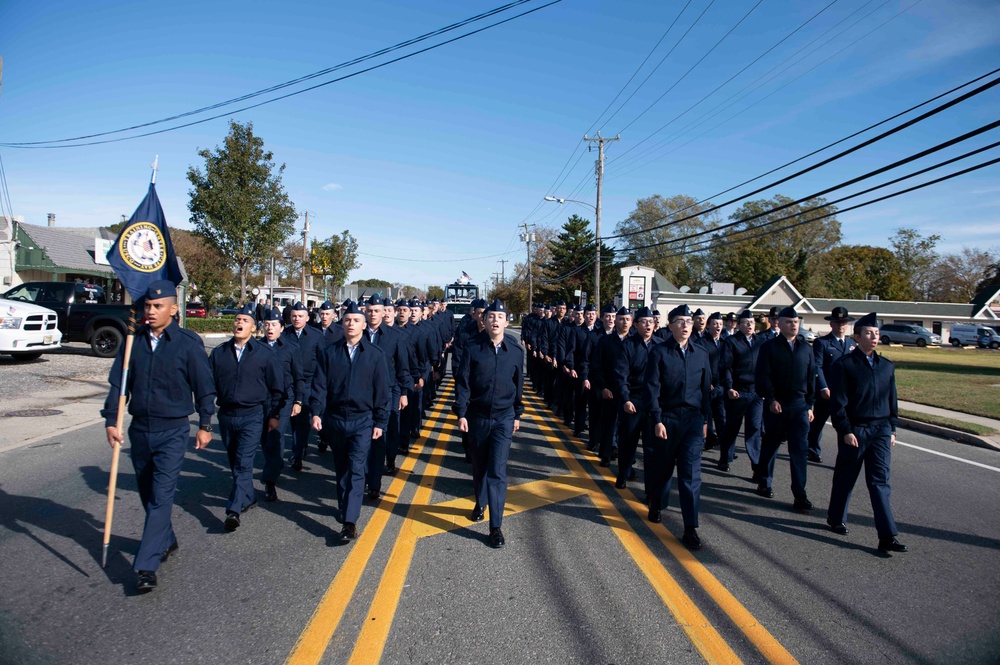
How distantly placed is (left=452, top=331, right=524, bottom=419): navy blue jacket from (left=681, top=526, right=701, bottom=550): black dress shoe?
5.55 feet

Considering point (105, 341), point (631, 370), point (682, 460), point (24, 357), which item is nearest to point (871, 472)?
point (682, 460)

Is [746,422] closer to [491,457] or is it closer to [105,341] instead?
[491,457]

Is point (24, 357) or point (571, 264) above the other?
point (571, 264)

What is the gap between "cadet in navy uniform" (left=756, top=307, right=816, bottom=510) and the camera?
6223mm

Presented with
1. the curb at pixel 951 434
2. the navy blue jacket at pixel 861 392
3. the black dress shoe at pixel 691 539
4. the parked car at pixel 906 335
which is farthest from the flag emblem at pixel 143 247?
the parked car at pixel 906 335

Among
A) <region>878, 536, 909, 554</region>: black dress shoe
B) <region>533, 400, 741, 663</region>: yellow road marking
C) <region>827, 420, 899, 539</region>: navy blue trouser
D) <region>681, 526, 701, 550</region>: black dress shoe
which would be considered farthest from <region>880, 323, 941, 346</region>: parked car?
<region>681, 526, 701, 550</region>: black dress shoe

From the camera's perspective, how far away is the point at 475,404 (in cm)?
528

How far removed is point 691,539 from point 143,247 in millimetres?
5398

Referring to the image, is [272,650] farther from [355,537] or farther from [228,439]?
[228,439]

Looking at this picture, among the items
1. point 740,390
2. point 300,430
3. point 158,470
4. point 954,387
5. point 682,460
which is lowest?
point 954,387

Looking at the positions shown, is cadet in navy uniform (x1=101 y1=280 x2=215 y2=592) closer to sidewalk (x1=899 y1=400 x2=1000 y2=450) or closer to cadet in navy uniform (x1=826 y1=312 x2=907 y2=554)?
cadet in navy uniform (x1=826 y1=312 x2=907 y2=554)

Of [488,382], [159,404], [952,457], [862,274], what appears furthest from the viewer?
[862,274]

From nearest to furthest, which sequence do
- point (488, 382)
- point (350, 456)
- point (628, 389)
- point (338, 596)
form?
1. point (338, 596)
2. point (350, 456)
3. point (488, 382)
4. point (628, 389)

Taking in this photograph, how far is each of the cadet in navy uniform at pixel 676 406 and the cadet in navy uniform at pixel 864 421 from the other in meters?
1.17
